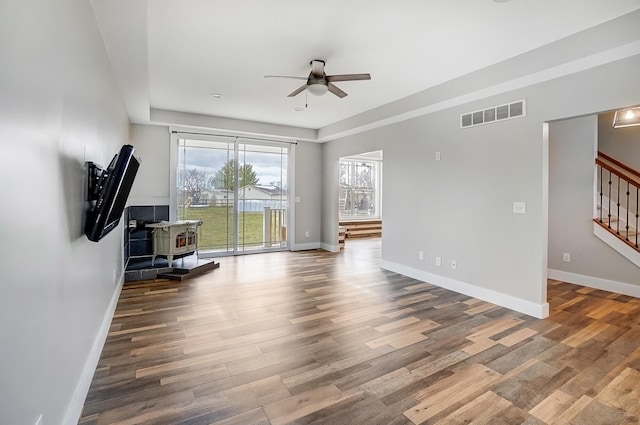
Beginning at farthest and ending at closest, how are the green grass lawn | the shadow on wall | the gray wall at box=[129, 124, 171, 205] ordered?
the green grass lawn → the gray wall at box=[129, 124, 171, 205] → the shadow on wall

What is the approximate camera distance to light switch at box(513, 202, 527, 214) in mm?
3613

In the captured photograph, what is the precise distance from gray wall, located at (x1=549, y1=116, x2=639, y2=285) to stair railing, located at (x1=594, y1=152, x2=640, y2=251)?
21 centimetres

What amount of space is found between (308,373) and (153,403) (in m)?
1.01

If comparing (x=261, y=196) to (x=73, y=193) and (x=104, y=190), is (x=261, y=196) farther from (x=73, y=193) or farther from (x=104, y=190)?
(x=73, y=193)

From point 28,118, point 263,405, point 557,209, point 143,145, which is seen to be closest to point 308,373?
point 263,405

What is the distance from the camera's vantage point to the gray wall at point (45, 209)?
1.04m

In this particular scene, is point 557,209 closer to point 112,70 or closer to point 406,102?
point 406,102

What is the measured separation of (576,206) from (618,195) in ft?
1.83

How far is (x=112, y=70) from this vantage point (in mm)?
3316

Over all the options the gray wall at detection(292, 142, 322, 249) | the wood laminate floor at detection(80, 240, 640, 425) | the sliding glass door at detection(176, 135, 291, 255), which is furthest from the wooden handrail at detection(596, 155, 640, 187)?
the sliding glass door at detection(176, 135, 291, 255)

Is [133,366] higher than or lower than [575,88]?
lower

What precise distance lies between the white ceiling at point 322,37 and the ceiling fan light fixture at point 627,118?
9.84 ft

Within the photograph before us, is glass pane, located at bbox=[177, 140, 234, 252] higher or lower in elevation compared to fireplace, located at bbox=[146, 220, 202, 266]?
higher

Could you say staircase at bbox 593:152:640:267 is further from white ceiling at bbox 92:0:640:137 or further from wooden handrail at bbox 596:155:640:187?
white ceiling at bbox 92:0:640:137
